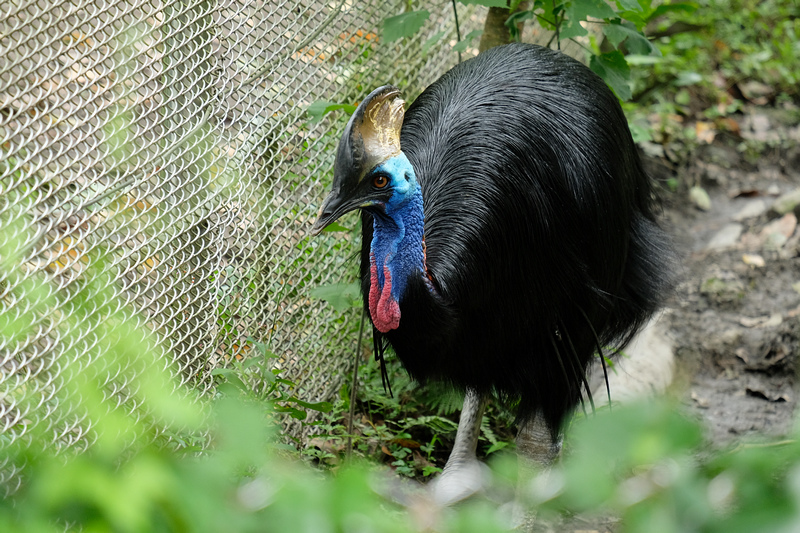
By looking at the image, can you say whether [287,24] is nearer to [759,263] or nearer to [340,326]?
[340,326]

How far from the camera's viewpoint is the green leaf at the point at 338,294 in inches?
105

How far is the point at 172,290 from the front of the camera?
238cm

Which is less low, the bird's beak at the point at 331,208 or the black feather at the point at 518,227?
the bird's beak at the point at 331,208

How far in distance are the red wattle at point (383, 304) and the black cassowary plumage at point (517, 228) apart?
0.03 meters

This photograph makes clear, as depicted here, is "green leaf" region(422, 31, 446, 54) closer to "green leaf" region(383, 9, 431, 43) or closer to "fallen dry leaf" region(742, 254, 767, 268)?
"green leaf" region(383, 9, 431, 43)

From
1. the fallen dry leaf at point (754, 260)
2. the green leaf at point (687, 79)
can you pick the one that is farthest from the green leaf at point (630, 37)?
the green leaf at point (687, 79)

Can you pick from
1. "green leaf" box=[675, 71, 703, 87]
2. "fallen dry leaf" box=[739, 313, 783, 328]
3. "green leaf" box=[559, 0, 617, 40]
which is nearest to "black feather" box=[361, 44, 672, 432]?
"green leaf" box=[559, 0, 617, 40]

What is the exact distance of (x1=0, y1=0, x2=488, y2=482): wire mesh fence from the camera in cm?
187

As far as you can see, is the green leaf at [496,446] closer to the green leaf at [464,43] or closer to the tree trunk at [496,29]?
the green leaf at [464,43]

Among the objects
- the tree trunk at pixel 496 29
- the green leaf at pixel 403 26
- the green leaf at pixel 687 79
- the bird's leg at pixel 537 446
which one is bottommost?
the green leaf at pixel 687 79

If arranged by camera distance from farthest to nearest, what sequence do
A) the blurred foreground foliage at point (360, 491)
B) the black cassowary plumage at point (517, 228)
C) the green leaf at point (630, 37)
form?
the green leaf at point (630, 37)
the black cassowary plumage at point (517, 228)
the blurred foreground foliage at point (360, 491)

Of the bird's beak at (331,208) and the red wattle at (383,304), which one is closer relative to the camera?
the bird's beak at (331,208)

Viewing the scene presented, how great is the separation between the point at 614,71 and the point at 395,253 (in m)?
1.42

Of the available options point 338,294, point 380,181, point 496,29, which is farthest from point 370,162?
point 496,29
